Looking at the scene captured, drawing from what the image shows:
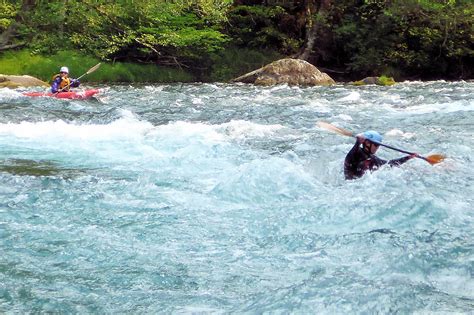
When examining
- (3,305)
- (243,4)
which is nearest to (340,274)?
(3,305)

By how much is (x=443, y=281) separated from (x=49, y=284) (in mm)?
2451

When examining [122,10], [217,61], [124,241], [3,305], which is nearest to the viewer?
[3,305]

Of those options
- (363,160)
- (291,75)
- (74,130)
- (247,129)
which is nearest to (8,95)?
(74,130)

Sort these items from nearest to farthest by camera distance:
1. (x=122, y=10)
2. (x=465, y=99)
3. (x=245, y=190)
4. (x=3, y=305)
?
A: (x=3, y=305)
(x=245, y=190)
(x=465, y=99)
(x=122, y=10)

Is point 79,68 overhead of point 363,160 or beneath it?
beneath

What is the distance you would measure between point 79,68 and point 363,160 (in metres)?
17.6

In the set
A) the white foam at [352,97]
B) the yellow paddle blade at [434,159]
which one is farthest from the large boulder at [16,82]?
the yellow paddle blade at [434,159]

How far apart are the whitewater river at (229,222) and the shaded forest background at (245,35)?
12838 mm

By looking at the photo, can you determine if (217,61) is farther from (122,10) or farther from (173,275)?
(173,275)

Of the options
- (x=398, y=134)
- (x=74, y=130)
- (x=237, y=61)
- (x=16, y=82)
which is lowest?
(x=237, y=61)

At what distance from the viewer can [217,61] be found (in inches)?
962

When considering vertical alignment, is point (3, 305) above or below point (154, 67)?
above

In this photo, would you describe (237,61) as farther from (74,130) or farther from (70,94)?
(74,130)

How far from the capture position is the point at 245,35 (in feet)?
83.3
